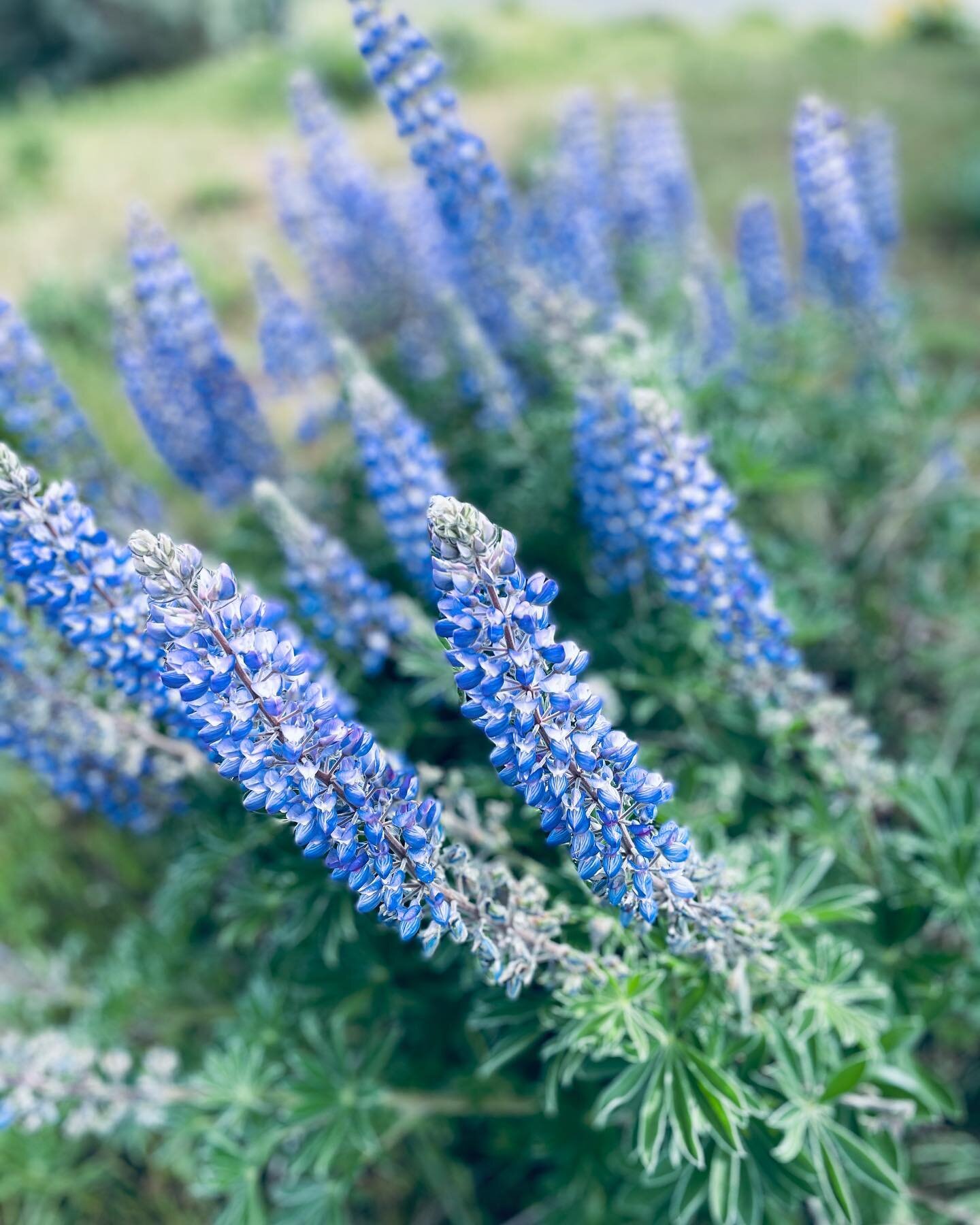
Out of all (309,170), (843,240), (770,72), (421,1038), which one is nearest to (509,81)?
(770,72)

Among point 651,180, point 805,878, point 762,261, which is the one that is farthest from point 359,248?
point 805,878

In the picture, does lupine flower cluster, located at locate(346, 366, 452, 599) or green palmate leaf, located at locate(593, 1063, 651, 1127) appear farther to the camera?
lupine flower cluster, located at locate(346, 366, 452, 599)

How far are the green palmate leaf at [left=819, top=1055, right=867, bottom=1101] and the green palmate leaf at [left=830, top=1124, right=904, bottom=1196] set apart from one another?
0.24 ft

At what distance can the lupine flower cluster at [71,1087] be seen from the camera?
214 cm

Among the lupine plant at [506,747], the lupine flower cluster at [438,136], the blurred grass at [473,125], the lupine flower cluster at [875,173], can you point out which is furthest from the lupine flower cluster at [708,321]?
the blurred grass at [473,125]

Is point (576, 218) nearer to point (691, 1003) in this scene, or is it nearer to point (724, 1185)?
point (691, 1003)

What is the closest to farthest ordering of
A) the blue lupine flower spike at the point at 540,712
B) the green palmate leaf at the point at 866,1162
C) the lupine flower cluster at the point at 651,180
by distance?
the blue lupine flower spike at the point at 540,712
the green palmate leaf at the point at 866,1162
the lupine flower cluster at the point at 651,180

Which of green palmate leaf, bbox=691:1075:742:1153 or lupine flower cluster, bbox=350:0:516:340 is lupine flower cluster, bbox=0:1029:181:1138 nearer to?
green palmate leaf, bbox=691:1075:742:1153

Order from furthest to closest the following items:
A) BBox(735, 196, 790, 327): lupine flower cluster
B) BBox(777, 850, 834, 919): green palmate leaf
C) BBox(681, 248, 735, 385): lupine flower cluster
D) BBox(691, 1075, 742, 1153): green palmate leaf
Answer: BBox(735, 196, 790, 327): lupine flower cluster
BBox(681, 248, 735, 385): lupine flower cluster
BBox(777, 850, 834, 919): green palmate leaf
BBox(691, 1075, 742, 1153): green palmate leaf

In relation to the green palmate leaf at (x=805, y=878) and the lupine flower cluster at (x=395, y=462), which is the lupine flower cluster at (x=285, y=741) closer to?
the green palmate leaf at (x=805, y=878)

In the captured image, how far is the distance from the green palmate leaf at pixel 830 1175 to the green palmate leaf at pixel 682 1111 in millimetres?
226

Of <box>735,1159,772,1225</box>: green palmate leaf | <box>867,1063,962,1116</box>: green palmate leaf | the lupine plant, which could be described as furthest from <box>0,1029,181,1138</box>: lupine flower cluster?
<box>867,1063,962,1116</box>: green palmate leaf

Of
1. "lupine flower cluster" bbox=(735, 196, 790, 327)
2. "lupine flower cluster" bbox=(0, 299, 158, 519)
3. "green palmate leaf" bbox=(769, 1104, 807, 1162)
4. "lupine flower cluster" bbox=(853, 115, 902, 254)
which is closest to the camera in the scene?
"green palmate leaf" bbox=(769, 1104, 807, 1162)

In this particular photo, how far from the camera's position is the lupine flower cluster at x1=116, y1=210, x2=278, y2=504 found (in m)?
3.17
